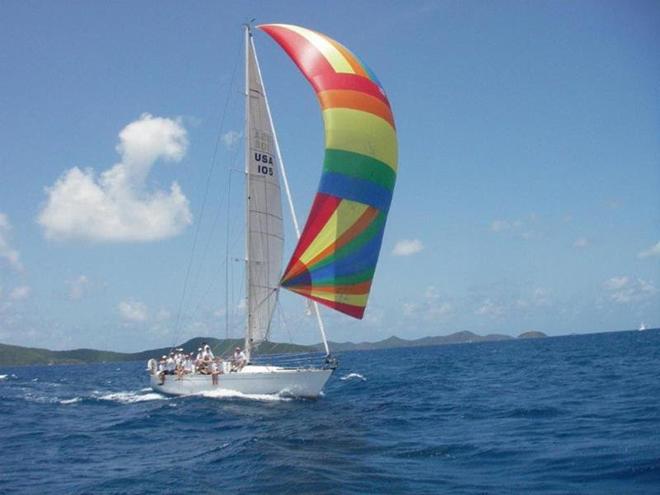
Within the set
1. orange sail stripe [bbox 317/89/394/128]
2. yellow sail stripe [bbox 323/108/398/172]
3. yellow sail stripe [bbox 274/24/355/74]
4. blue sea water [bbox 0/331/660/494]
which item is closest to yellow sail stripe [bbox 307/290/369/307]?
blue sea water [bbox 0/331/660/494]

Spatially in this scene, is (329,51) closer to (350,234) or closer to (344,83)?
(344,83)

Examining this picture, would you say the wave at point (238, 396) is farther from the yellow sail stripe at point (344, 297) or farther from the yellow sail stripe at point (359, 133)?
the yellow sail stripe at point (359, 133)

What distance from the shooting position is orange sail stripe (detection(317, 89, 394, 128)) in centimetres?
1867

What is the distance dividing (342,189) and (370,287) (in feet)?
10.7

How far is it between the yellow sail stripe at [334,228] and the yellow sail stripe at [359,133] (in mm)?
1719

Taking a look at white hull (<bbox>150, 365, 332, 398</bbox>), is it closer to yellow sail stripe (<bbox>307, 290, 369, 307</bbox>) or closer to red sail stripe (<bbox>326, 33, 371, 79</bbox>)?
yellow sail stripe (<bbox>307, 290, 369, 307</bbox>)

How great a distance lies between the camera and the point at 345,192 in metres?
18.4

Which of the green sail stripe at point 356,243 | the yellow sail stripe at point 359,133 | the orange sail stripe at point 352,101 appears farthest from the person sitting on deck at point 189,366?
the orange sail stripe at point 352,101

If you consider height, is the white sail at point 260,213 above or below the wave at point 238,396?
above

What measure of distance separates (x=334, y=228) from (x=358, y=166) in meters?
2.05

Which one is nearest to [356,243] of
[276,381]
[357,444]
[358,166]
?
[358,166]

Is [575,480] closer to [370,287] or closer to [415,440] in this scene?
[415,440]

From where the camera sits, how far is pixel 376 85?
19.8 metres

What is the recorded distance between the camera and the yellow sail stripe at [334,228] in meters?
18.3
